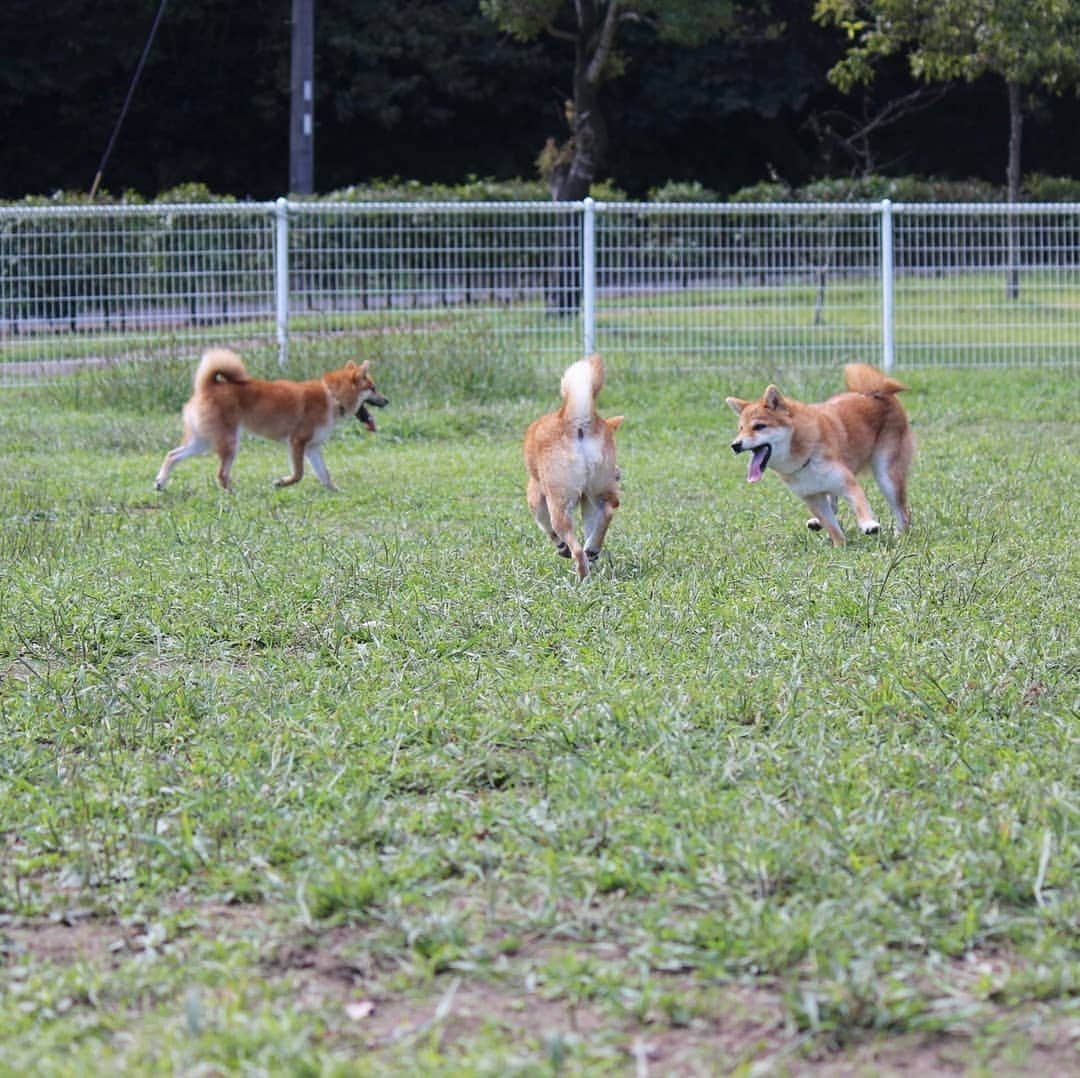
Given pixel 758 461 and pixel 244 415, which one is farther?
pixel 244 415

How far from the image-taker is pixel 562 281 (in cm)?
1380

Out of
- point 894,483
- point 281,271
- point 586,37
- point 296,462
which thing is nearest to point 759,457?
point 894,483

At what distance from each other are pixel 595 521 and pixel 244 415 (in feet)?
10.8

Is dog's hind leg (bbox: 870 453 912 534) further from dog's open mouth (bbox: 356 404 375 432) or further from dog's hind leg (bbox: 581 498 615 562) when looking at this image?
dog's open mouth (bbox: 356 404 375 432)

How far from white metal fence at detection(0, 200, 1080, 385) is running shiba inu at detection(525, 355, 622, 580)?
21.6 ft

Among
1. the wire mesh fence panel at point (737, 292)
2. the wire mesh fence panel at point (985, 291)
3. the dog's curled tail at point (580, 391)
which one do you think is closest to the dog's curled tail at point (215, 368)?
the dog's curled tail at point (580, 391)

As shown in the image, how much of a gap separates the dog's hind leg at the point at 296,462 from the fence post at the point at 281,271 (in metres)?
3.55

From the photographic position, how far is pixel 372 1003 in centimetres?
294

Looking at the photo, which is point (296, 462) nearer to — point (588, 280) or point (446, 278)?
point (446, 278)

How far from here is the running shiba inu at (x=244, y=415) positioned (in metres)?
9.36

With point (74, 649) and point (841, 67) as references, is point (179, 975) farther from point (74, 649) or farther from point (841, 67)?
point (841, 67)

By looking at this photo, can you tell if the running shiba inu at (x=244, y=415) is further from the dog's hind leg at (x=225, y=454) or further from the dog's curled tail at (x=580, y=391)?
the dog's curled tail at (x=580, y=391)

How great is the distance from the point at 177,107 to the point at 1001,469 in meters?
27.6

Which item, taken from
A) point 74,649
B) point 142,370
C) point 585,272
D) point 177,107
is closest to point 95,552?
point 74,649
